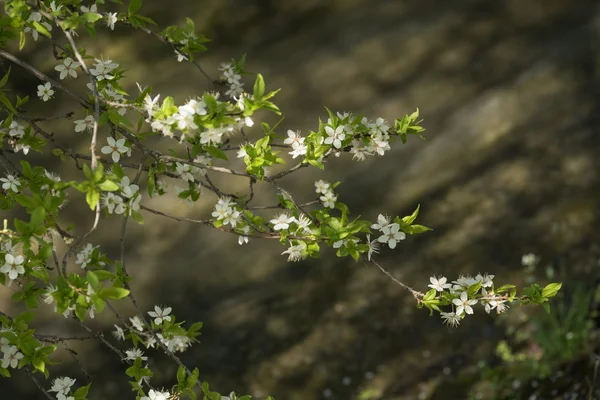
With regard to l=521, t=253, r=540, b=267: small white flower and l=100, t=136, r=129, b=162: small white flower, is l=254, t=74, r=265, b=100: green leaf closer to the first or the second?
l=100, t=136, r=129, b=162: small white flower

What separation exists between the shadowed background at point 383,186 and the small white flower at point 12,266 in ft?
3.93

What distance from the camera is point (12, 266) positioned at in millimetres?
996

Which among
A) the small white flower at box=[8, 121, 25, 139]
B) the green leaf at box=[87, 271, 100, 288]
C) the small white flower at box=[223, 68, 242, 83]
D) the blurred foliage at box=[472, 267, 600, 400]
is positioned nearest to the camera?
the green leaf at box=[87, 271, 100, 288]

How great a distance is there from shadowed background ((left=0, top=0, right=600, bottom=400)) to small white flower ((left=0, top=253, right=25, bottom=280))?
1.20 m

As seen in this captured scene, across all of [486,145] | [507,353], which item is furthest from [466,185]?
[507,353]

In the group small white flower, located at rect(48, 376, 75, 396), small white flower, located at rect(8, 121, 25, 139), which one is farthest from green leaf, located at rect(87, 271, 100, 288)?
small white flower, located at rect(8, 121, 25, 139)

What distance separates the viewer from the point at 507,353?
2701 millimetres

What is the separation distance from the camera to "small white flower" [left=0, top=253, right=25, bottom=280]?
3.24 feet

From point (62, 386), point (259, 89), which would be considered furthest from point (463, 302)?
point (62, 386)

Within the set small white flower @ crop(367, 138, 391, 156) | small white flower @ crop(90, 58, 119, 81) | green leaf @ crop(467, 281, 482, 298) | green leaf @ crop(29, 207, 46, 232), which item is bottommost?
green leaf @ crop(29, 207, 46, 232)

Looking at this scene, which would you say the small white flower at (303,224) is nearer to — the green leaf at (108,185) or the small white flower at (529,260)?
the green leaf at (108,185)

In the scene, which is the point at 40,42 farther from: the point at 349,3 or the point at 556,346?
the point at 556,346

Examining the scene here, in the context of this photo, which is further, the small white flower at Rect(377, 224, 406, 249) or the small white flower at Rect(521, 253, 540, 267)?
the small white flower at Rect(521, 253, 540, 267)

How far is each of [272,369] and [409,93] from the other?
3.90 ft
